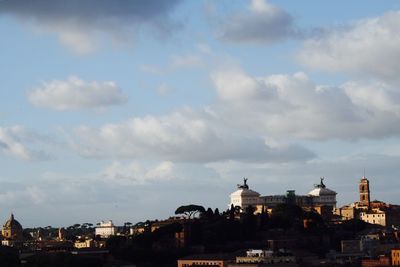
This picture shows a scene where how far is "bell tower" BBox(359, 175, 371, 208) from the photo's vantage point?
541 feet

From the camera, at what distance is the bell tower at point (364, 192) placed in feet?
541

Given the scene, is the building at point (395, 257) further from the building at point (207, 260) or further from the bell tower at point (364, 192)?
the bell tower at point (364, 192)

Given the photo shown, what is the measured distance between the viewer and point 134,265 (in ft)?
372

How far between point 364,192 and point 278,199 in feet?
48.9

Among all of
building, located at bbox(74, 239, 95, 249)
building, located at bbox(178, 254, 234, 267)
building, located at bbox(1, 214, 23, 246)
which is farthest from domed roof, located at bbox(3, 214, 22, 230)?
building, located at bbox(178, 254, 234, 267)

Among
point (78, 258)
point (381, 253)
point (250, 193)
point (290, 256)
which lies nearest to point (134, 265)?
point (78, 258)

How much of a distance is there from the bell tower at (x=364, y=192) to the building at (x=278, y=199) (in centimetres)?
477

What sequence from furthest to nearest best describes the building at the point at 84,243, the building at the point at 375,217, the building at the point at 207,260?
the building at the point at 375,217 → the building at the point at 84,243 → the building at the point at 207,260

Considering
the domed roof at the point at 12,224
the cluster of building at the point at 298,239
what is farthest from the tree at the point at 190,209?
the domed roof at the point at 12,224

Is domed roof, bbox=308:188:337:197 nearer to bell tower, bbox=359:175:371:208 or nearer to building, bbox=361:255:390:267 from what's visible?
bell tower, bbox=359:175:371:208

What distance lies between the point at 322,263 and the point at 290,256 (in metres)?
3.06

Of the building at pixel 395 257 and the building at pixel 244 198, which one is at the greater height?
the building at pixel 244 198

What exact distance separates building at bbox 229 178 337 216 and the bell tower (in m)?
4.77

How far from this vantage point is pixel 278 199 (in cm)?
15838
